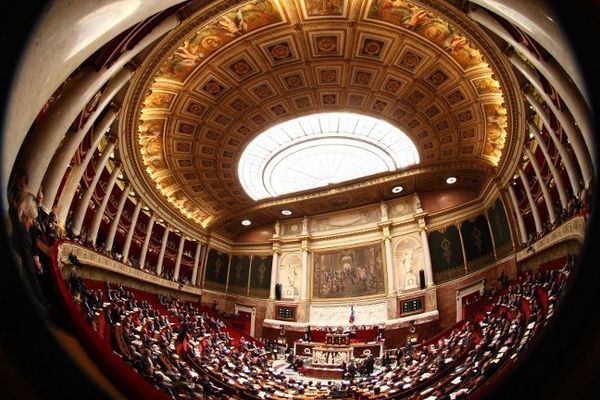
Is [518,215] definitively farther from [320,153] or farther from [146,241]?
[146,241]

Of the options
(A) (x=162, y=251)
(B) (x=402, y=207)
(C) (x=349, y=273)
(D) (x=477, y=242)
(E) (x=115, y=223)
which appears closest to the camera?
(E) (x=115, y=223)

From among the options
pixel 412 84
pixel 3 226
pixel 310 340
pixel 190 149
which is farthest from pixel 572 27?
pixel 310 340

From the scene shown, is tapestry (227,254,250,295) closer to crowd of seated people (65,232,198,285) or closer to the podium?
crowd of seated people (65,232,198,285)

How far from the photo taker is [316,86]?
11953mm

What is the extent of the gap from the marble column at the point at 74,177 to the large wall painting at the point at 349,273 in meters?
12.5

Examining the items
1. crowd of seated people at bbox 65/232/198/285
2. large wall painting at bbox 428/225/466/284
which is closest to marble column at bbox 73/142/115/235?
crowd of seated people at bbox 65/232/198/285

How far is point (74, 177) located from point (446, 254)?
1527 centimetres

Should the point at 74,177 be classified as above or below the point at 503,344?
above

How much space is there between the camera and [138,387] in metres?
2.68

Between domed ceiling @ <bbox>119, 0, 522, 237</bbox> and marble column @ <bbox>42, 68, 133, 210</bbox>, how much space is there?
1.12m

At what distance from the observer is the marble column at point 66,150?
718 cm

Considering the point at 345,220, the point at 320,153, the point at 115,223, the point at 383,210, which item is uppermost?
the point at 320,153

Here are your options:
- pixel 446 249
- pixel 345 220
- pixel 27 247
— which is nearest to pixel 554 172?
pixel 446 249

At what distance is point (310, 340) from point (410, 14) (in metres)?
14.1
